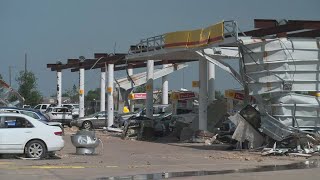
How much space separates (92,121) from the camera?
42281 millimetres

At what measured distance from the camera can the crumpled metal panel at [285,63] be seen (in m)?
23.0

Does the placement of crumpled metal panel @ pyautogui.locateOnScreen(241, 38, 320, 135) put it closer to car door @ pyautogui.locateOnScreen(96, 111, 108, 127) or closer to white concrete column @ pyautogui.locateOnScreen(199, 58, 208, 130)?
white concrete column @ pyautogui.locateOnScreen(199, 58, 208, 130)

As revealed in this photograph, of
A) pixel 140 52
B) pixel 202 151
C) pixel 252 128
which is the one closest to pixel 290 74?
pixel 252 128

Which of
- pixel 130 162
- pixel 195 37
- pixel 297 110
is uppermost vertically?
pixel 195 37

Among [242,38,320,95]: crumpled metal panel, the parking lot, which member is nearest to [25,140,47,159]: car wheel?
the parking lot

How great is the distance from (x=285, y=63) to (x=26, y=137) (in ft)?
37.3

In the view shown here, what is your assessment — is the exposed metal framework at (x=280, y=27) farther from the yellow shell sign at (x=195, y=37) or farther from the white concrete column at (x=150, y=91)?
the white concrete column at (x=150, y=91)

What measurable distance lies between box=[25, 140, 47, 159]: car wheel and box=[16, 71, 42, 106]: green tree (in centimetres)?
5807

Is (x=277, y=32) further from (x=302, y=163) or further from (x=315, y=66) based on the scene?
(x=302, y=163)

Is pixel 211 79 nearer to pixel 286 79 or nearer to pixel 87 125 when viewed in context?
pixel 286 79

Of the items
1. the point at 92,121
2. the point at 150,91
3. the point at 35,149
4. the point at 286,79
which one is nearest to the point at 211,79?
the point at 150,91

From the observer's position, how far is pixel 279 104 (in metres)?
23.0

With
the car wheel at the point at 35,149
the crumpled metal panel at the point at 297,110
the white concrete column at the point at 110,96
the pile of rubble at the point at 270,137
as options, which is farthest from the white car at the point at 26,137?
the white concrete column at the point at 110,96

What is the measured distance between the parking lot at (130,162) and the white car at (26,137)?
15.9 inches
